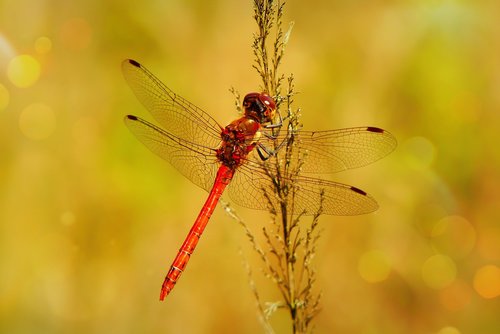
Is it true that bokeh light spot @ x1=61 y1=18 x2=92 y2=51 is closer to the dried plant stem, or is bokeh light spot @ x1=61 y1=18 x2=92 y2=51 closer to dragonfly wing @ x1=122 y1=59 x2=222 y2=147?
dragonfly wing @ x1=122 y1=59 x2=222 y2=147

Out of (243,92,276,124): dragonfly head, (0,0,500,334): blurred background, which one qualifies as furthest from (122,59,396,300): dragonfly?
(0,0,500,334): blurred background

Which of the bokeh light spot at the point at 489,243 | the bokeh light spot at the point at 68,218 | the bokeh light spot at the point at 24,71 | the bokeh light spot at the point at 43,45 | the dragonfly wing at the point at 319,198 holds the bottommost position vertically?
the bokeh light spot at the point at 68,218

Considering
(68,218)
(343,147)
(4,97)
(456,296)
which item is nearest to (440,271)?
(456,296)

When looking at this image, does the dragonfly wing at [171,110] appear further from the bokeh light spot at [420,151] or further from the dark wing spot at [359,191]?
the bokeh light spot at [420,151]

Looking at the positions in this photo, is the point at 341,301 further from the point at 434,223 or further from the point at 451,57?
the point at 451,57

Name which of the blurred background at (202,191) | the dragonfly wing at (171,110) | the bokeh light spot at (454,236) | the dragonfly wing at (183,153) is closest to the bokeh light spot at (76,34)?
the blurred background at (202,191)

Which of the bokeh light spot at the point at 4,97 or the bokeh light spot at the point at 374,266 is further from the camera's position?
the bokeh light spot at the point at 4,97
